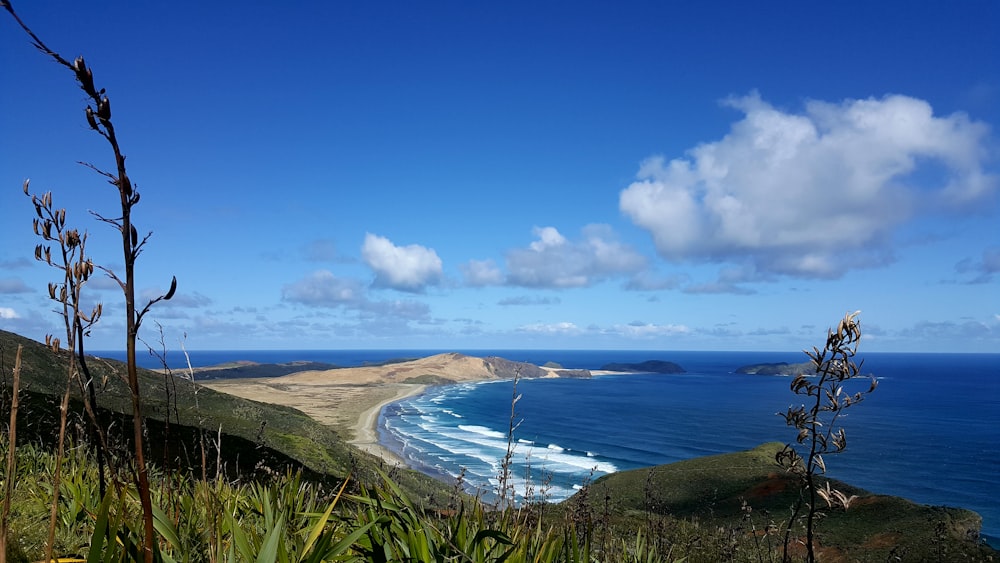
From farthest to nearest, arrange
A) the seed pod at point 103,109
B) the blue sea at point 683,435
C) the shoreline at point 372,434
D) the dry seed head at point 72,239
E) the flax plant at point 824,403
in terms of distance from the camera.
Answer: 1. the shoreline at point 372,434
2. the blue sea at point 683,435
3. the flax plant at point 824,403
4. the dry seed head at point 72,239
5. the seed pod at point 103,109

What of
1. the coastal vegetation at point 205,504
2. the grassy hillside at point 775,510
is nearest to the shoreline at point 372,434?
the grassy hillside at point 775,510

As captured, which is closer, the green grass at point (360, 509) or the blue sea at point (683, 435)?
the green grass at point (360, 509)

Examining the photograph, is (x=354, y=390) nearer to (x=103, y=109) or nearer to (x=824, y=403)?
(x=824, y=403)

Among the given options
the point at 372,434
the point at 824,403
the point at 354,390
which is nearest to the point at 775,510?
the point at 824,403

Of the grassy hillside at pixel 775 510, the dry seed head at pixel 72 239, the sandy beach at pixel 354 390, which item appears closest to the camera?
the dry seed head at pixel 72 239

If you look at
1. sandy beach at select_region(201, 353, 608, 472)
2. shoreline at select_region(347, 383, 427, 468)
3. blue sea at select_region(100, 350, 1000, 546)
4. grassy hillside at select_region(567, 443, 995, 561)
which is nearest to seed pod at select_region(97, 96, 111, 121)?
grassy hillside at select_region(567, 443, 995, 561)

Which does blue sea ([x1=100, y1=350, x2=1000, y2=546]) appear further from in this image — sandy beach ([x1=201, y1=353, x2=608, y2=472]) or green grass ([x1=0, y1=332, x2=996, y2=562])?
green grass ([x1=0, y1=332, x2=996, y2=562])

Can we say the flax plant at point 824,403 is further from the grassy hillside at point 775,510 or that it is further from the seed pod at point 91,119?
the grassy hillside at point 775,510

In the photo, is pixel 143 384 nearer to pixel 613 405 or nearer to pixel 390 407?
pixel 390 407

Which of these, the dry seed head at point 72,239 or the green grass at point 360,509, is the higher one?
the dry seed head at point 72,239

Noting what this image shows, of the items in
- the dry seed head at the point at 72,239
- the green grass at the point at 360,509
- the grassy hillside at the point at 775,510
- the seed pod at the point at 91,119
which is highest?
the seed pod at the point at 91,119
